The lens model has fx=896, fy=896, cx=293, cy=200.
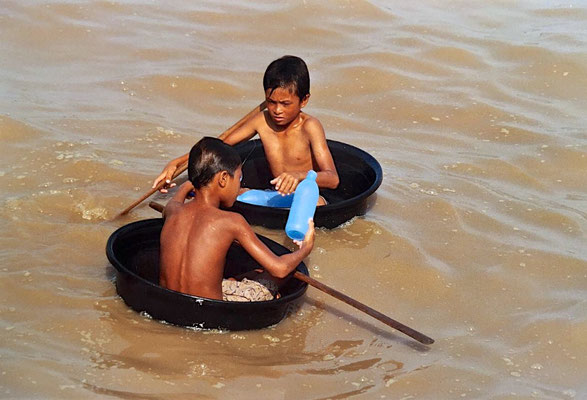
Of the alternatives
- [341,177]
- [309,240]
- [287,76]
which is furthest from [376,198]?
[309,240]

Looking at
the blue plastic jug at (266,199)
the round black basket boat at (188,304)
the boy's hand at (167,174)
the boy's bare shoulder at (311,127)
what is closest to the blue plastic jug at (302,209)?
the round black basket boat at (188,304)

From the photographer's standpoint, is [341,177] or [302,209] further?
[341,177]

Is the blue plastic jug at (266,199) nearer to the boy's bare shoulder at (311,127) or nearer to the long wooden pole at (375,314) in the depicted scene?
the boy's bare shoulder at (311,127)

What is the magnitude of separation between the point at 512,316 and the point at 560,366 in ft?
1.60

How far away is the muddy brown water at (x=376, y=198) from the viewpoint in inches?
163

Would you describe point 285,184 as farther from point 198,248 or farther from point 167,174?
point 198,248

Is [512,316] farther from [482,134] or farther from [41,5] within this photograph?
[41,5]

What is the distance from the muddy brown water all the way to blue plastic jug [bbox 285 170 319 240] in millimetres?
434

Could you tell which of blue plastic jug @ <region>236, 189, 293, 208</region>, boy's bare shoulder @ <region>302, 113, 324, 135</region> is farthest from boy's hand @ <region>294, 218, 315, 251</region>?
boy's bare shoulder @ <region>302, 113, 324, 135</region>

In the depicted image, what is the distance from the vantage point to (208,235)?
425 centimetres

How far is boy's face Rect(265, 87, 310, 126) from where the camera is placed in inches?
214

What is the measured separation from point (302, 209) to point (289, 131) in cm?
115

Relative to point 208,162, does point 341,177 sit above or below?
below

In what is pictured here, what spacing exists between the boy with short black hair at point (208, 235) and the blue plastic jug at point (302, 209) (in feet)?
0.94
